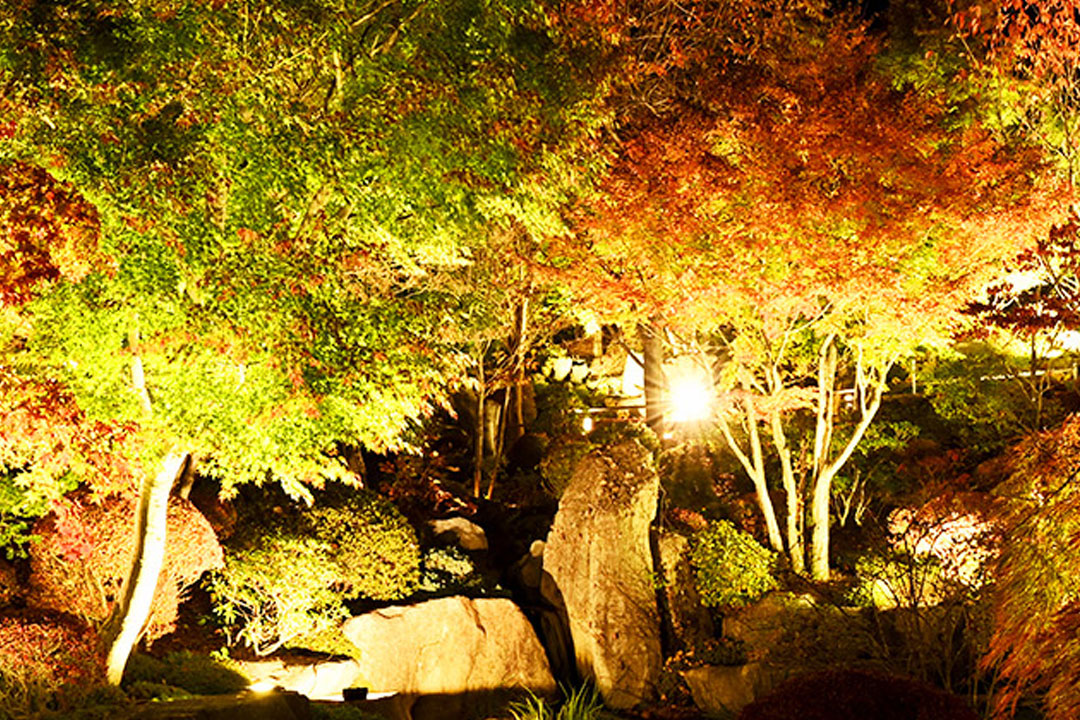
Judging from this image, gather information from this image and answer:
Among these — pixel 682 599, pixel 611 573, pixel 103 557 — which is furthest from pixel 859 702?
pixel 103 557

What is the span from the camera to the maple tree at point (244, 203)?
241 inches

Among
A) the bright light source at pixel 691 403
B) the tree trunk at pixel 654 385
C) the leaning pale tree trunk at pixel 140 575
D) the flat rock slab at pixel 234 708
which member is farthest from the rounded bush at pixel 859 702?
the tree trunk at pixel 654 385

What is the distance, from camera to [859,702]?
543 centimetres

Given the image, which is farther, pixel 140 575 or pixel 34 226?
pixel 140 575

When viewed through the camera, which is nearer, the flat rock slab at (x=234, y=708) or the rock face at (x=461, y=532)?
the flat rock slab at (x=234, y=708)

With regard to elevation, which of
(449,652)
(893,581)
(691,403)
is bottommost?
(449,652)

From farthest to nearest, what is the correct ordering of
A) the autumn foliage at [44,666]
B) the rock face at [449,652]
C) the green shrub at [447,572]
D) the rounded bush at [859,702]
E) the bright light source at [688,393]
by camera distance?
1. the bright light source at [688,393]
2. the green shrub at [447,572]
3. the rock face at [449,652]
4. the autumn foliage at [44,666]
5. the rounded bush at [859,702]

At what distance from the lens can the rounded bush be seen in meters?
5.35

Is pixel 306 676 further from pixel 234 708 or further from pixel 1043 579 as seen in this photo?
pixel 1043 579

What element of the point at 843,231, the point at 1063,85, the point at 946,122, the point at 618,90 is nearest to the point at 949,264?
the point at 843,231

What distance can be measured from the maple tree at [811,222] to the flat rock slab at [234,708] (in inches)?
224

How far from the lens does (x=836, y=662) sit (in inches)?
367

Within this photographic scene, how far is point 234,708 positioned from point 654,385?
34.8ft

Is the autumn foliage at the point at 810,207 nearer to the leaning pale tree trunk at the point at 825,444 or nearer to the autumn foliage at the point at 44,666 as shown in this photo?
the leaning pale tree trunk at the point at 825,444
